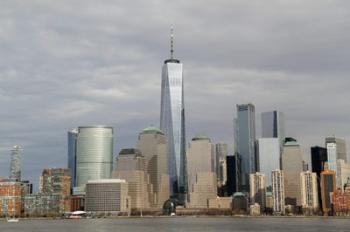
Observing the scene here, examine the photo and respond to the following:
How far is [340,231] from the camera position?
18225cm

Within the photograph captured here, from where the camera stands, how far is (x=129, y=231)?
187250mm

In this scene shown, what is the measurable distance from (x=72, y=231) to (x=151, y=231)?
95.4 feet

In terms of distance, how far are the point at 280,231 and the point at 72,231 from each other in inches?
2757

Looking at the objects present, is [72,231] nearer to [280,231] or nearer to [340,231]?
[280,231]

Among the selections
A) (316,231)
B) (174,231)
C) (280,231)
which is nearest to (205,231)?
(174,231)

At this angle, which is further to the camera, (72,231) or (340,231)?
(72,231)

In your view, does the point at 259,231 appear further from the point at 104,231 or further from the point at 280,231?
the point at 104,231

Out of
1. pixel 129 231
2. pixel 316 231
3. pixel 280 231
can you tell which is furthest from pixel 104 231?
pixel 316 231

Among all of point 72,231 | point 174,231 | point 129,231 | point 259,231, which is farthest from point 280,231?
point 72,231

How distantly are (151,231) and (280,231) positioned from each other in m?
42.3

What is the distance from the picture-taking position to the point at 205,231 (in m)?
187

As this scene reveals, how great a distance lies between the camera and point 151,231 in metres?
186

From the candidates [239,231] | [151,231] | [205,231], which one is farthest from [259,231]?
[151,231]

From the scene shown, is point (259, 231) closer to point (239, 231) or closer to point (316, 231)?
point (239, 231)
